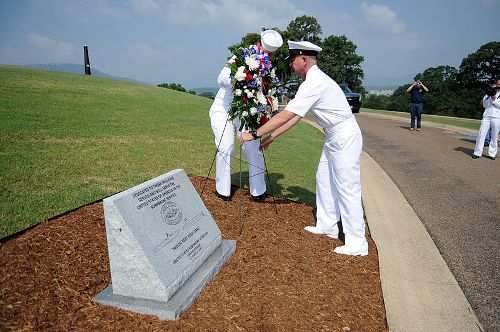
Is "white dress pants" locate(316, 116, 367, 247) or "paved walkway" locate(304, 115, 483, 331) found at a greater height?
"white dress pants" locate(316, 116, 367, 247)

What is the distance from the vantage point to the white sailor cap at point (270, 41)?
188 inches

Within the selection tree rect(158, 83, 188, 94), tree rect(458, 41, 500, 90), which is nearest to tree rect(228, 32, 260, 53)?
tree rect(158, 83, 188, 94)

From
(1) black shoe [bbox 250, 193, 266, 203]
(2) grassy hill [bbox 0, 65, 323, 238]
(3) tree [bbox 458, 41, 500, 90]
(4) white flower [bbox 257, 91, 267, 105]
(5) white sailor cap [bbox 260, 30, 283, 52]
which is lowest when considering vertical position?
(1) black shoe [bbox 250, 193, 266, 203]

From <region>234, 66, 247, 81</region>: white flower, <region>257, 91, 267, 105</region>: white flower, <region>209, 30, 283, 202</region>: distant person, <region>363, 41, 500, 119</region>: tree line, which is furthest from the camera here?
<region>363, 41, 500, 119</region>: tree line

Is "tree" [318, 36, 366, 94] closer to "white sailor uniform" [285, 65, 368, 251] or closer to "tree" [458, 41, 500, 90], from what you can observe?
"tree" [458, 41, 500, 90]

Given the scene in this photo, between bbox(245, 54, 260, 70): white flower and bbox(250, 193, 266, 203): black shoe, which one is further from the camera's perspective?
bbox(250, 193, 266, 203): black shoe

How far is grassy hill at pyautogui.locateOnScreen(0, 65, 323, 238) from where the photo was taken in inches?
191

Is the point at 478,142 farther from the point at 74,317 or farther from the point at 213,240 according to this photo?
the point at 74,317

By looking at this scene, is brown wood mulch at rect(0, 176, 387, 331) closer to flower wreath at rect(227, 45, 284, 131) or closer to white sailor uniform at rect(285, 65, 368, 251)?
white sailor uniform at rect(285, 65, 368, 251)

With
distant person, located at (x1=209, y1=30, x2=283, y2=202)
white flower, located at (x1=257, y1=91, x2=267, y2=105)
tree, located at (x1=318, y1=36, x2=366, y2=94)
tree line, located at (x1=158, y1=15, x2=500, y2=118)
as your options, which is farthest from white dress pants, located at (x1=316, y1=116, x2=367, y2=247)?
tree, located at (x1=318, y1=36, x2=366, y2=94)

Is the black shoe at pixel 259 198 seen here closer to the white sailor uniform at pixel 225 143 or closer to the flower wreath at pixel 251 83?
the white sailor uniform at pixel 225 143

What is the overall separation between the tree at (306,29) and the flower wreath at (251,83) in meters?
57.5

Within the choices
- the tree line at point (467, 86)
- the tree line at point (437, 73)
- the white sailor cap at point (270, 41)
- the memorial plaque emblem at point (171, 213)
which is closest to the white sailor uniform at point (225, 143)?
the white sailor cap at point (270, 41)

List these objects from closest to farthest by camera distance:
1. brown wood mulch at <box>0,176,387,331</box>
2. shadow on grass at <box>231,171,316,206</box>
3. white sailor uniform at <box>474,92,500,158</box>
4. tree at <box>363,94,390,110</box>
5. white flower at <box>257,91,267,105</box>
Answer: brown wood mulch at <box>0,176,387,331</box> → white flower at <box>257,91,267,105</box> → shadow on grass at <box>231,171,316,206</box> → white sailor uniform at <box>474,92,500,158</box> → tree at <box>363,94,390,110</box>
